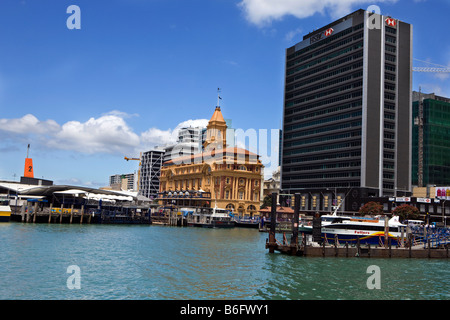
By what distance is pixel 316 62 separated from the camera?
165375mm

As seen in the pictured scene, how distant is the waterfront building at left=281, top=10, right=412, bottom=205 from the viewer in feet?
466

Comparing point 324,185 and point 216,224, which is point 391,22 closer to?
point 324,185

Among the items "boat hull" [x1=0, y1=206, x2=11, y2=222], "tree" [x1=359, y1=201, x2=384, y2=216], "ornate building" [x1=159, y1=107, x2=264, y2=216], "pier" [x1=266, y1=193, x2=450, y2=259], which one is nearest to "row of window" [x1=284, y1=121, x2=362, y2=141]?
"ornate building" [x1=159, y1=107, x2=264, y2=216]

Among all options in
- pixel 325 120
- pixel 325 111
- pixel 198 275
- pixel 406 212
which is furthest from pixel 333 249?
pixel 325 111

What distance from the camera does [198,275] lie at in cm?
3872

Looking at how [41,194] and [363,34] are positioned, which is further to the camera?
[363,34]

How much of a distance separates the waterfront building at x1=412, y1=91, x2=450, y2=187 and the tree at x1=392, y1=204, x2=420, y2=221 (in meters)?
59.0

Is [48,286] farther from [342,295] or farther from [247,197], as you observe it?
[247,197]

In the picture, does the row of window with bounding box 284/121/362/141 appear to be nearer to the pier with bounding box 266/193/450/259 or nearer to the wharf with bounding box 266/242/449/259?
the pier with bounding box 266/193/450/259

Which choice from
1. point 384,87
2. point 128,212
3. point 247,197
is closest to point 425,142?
point 384,87

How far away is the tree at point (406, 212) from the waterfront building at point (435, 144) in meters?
59.0

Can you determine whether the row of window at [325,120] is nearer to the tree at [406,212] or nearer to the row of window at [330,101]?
the row of window at [330,101]

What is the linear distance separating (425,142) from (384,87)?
41930 millimetres
